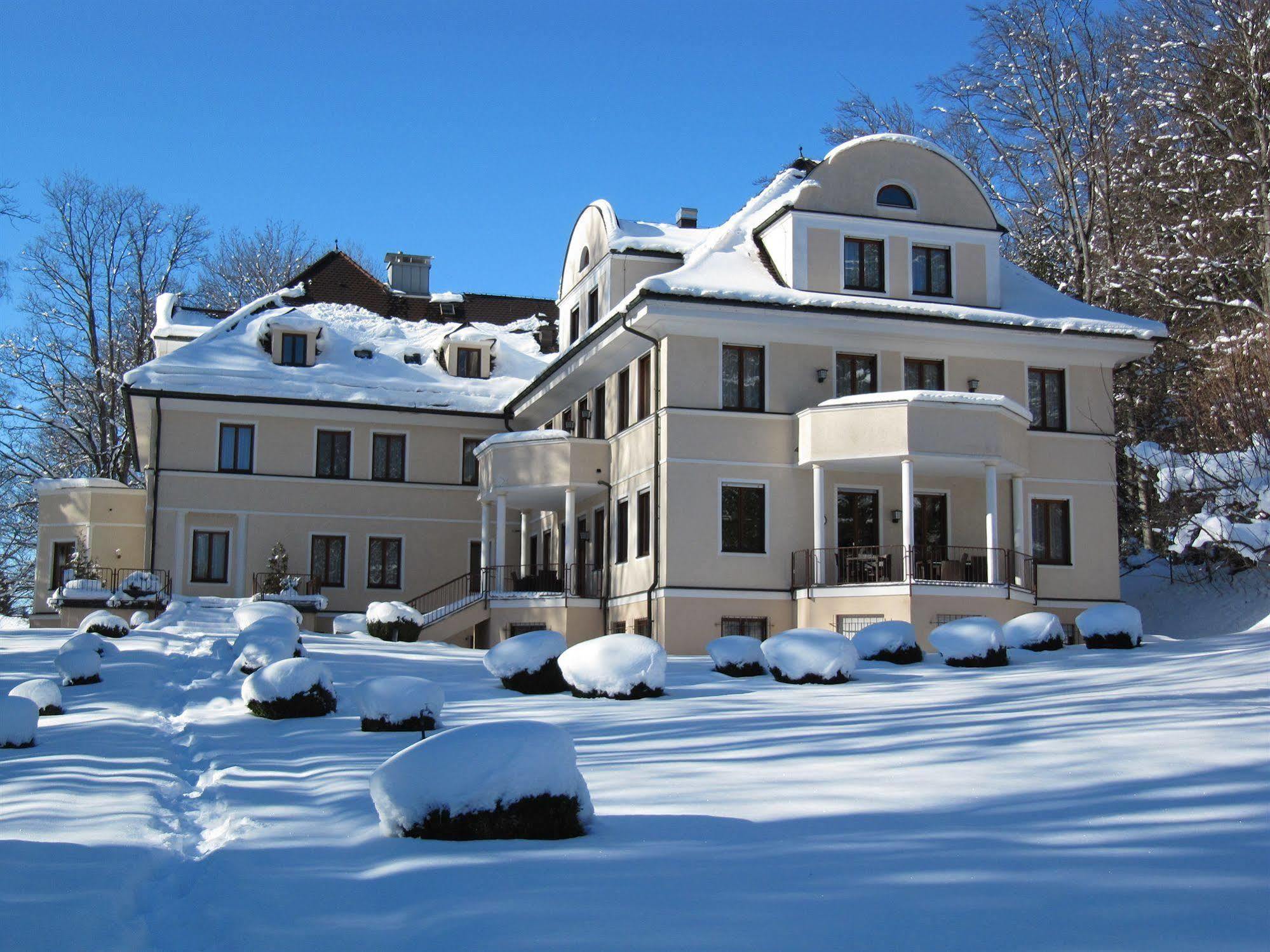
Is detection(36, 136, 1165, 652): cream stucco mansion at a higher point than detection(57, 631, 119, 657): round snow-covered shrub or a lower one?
higher

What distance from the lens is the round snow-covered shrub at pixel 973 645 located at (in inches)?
714

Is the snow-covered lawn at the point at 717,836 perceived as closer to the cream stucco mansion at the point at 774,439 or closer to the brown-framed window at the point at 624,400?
the cream stucco mansion at the point at 774,439

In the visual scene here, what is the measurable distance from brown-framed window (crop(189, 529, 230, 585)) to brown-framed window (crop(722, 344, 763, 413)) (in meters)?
15.9

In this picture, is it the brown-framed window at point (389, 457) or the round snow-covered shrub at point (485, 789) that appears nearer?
the round snow-covered shrub at point (485, 789)

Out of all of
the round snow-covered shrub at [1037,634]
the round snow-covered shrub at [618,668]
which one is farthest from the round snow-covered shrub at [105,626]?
the round snow-covered shrub at [1037,634]

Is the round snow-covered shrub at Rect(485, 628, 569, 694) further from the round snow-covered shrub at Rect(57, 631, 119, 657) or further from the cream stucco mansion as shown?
the cream stucco mansion

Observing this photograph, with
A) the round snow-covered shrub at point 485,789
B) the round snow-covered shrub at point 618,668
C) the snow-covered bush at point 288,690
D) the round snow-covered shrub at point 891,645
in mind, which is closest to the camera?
the round snow-covered shrub at point 485,789

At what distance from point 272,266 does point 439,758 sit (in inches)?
1889

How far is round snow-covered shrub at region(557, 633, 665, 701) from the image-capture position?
614 inches

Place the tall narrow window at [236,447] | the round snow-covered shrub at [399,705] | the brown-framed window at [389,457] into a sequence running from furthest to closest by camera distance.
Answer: the brown-framed window at [389,457] < the tall narrow window at [236,447] < the round snow-covered shrub at [399,705]

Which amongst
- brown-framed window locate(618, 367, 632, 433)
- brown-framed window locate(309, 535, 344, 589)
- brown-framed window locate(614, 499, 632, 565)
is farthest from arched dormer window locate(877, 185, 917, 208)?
brown-framed window locate(309, 535, 344, 589)

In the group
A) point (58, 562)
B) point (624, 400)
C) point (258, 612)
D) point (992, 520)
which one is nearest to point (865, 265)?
point (624, 400)

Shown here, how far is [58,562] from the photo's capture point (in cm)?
3759

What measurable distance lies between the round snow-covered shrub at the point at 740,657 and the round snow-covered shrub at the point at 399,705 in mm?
5978
